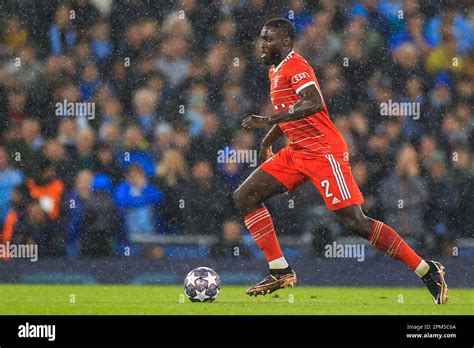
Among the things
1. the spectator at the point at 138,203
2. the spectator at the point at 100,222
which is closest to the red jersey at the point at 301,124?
the spectator at the point at 138,203

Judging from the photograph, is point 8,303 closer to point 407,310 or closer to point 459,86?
point 407,310

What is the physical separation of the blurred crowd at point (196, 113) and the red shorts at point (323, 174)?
235cm

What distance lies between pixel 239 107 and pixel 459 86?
231 centimetres

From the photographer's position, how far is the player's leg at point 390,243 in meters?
8.74

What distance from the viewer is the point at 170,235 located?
1131 cm

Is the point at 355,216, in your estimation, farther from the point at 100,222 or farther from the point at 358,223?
the point at 100,222

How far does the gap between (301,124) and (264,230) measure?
92cm

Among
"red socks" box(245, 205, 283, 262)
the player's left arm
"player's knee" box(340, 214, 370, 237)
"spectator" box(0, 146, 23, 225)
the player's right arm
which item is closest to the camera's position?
the player's left arm

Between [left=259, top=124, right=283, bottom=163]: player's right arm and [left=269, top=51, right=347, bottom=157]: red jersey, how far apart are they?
407 millimetres

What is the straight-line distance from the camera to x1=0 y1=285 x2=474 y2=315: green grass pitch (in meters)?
8.76

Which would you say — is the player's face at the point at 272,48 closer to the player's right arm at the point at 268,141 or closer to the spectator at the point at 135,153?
the player's right arm at the point at 268,141

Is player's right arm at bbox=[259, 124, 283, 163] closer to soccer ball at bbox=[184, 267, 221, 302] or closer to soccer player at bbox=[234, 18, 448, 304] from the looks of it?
soccer player at bbox=[234, 18, 448, 304]

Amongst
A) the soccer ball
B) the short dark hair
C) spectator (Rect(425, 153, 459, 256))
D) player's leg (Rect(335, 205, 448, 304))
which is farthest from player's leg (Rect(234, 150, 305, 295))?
spectator (Rect(425, 153, 459, 256))

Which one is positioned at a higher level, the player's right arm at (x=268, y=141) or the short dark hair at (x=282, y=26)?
the short dark hair at (x=282, y=26)
